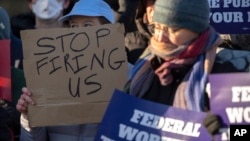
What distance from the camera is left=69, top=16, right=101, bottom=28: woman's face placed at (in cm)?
434

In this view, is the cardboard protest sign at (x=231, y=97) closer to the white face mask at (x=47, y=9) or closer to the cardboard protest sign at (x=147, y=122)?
the cardboard protest sign at (x=147, y=122)

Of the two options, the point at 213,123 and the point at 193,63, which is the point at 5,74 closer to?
the point at 193,63

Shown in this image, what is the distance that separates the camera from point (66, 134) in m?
4.04

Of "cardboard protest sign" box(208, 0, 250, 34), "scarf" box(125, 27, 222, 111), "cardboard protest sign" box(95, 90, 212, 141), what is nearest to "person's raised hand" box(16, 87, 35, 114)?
"cardboard protest sign" box(95, 90, 212, 141)

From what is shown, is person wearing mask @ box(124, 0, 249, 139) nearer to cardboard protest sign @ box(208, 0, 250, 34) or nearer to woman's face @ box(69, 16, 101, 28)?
woman's face @ box(69, 16, 101, 28)

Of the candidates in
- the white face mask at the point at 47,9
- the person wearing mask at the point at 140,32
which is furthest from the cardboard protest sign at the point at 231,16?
the white face mask at the point at 47,9

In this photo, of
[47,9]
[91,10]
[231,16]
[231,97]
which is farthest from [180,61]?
[47,9]

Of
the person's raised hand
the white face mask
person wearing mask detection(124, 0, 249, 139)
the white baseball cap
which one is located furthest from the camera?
the white face mask

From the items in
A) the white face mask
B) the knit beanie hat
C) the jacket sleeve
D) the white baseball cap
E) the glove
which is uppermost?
the white baseball cap

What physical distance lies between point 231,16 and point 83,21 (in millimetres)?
1162

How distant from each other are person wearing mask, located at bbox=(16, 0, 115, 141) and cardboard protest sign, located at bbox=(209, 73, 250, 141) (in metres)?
1.06

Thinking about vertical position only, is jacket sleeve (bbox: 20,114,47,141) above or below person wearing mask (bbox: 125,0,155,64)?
below

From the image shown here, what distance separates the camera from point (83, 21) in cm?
435

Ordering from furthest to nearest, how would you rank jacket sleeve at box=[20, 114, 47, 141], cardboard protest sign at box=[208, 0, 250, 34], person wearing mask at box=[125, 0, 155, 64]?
cardboard protest sign at box=[208, 0, 250, 34] → person wearing mask at box=[125, 0, 155, 64] → jacket sleeve at box=[20, 114, 47, 141]
